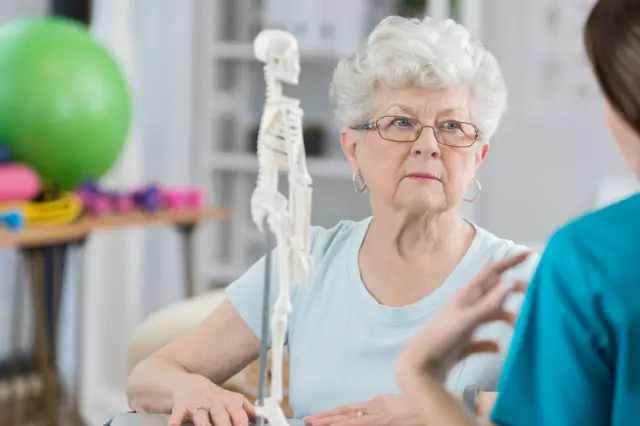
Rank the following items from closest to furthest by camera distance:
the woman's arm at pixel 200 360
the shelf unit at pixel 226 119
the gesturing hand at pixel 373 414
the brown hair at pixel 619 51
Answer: the brown hair at pixel 619 51 < the gesturing hand at pixel 373 414 < the woman's arm at pixel 200 360 < the shelf unit at pixel 226 119

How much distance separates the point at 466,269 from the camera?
594 mm

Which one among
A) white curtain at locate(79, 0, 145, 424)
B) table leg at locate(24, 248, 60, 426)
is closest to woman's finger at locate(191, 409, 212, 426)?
table leg at locate(24, 248, 60, 426)

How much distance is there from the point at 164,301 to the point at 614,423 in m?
1.66

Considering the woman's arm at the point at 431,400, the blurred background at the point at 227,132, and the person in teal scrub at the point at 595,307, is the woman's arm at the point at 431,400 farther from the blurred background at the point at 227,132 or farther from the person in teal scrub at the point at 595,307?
the blurred background at the point at 227,132

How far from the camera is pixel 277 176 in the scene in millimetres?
571

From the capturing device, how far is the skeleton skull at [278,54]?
565 millimetres

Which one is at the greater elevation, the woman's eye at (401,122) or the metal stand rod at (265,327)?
the woman's eye at (401,122)

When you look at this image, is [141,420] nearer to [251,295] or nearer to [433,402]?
[251,295]

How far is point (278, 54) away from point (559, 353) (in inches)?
9.1

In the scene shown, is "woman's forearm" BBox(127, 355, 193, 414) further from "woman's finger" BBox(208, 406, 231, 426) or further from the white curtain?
the white curtain

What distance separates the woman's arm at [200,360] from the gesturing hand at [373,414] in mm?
→ 72

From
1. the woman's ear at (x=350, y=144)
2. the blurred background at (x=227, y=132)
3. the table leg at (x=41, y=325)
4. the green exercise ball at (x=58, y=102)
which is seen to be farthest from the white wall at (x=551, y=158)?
the woman's ear at (x=350, y=144)

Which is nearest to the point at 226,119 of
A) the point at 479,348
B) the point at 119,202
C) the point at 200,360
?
the point at 119,202

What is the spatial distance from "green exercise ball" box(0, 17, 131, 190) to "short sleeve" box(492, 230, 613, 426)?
1174 millimetres
